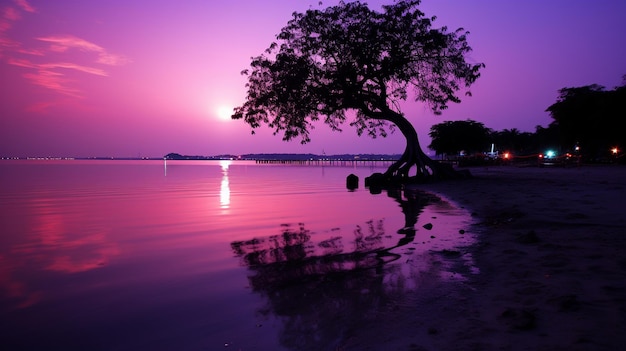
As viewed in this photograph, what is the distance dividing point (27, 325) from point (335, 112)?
26.2 m

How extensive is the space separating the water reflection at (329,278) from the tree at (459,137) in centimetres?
7904

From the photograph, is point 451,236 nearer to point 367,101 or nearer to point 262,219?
point 262,219

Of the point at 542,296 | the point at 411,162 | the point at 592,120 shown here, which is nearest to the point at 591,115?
the point at 592,120

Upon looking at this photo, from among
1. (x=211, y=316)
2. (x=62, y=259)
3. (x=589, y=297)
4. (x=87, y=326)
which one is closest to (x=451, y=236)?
(x=589, y=297)

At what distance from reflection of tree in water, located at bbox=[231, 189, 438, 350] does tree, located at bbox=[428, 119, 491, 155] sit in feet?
260

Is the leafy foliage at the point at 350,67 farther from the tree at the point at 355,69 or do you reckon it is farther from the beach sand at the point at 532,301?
the beach sand at the point at 532,301

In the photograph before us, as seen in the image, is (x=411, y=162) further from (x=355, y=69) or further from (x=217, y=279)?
(x=217, y=279)

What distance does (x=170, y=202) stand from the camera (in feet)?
62.7

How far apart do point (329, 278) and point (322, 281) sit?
0.19 metres

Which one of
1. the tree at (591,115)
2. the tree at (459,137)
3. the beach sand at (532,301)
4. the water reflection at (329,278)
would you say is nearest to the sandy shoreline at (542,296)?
the beach sand at (532,301)

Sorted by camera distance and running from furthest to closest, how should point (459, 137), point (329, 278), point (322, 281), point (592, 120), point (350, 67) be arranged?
point (459, 137) < point (592, 120) < point (350, 67) < point (329, 278) < point (322, 281)

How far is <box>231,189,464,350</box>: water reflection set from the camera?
415 cm

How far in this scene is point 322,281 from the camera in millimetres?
5820

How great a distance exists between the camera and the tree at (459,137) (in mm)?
82500
